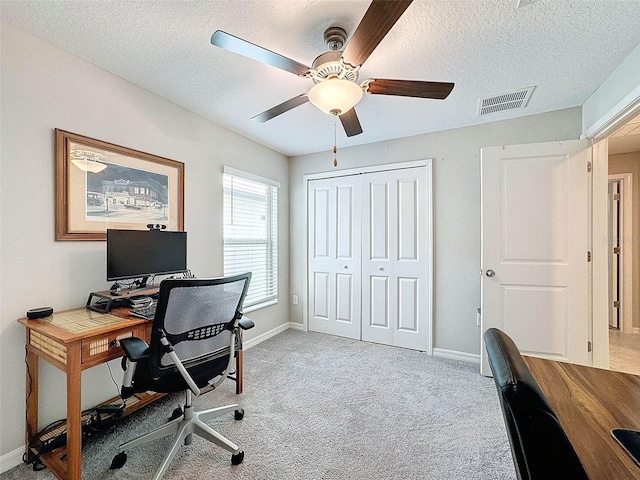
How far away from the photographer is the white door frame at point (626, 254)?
149 inches

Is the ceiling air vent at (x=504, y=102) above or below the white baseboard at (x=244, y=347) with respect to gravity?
above

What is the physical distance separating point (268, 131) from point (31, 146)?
1938 millimetres

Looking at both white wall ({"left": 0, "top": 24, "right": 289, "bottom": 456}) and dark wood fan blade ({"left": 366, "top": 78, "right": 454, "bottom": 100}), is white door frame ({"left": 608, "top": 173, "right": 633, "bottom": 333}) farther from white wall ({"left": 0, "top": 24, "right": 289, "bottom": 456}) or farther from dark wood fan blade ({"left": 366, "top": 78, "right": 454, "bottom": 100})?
white wall ({"left": 0, "top": 24, "right": 289, "bottom": 456})

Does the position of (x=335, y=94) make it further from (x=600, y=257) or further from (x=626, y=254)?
(x=626, y=254)

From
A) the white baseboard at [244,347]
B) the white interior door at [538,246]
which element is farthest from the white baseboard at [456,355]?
the white baseboard at [244,347]

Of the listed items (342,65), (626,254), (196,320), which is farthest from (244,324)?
(626,254)

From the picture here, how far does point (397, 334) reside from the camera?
336 centimetres

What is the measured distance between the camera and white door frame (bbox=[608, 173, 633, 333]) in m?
3.79

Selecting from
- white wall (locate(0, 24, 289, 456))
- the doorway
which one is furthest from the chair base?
the doorway

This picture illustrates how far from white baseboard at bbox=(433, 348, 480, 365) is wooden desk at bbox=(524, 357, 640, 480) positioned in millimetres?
1915

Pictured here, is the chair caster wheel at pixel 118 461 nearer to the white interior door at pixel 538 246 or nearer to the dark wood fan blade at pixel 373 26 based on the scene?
the dark wood fan blade at pixel 373 26

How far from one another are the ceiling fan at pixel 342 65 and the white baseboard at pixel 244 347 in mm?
2466

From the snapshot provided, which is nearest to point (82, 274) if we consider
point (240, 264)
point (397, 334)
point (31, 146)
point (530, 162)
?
point (31, 146)

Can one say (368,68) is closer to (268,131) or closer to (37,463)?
(268,131)
